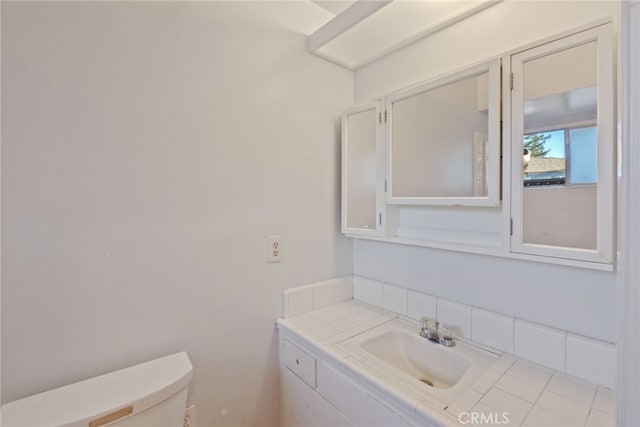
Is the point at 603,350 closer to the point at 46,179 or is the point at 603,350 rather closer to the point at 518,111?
the point at 518,111

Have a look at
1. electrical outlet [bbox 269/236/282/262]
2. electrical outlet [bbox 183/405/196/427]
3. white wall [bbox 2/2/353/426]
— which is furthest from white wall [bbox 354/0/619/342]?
electrical outlet [bbox 183/405/196/427]

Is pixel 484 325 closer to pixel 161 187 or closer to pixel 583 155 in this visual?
pixel 583 155

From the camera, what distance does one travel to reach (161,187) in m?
1.11

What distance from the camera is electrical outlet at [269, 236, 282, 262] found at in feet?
4.59

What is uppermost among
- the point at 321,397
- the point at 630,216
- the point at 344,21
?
the point at 344,21

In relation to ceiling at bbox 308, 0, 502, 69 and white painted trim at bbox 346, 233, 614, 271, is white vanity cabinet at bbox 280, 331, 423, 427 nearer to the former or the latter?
white painted trim at bbox 346, 233, 614, 271

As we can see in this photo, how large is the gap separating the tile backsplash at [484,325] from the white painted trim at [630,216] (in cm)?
75

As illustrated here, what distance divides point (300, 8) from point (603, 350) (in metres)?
1.87

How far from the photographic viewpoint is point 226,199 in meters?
1.27

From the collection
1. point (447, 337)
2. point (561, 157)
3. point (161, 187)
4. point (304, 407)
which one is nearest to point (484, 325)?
point (447, 337)

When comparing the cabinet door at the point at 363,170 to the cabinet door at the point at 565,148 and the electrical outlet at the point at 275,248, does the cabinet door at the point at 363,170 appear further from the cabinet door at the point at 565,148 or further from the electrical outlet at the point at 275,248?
the cabinet door at the point at 565,148

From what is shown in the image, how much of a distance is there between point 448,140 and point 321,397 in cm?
120

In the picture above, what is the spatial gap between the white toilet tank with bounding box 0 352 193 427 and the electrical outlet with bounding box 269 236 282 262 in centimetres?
55

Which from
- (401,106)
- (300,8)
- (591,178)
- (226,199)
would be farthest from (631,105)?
(300,8)
